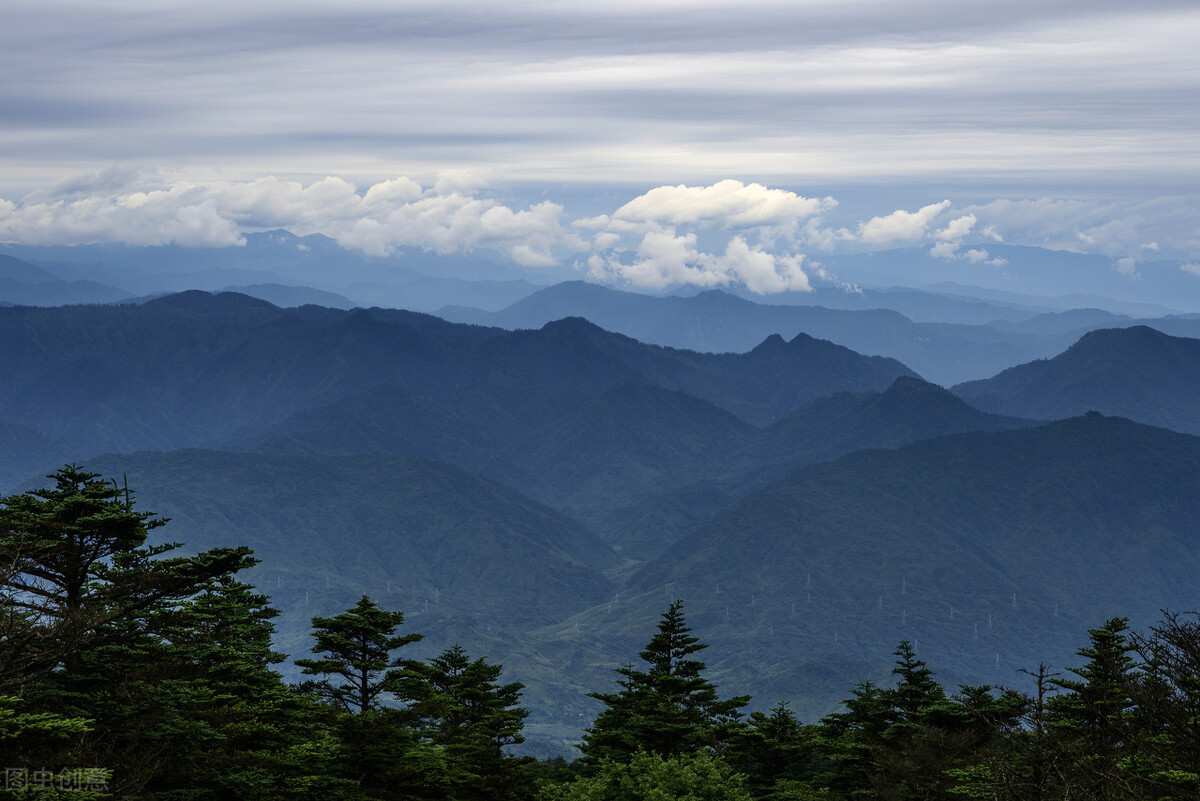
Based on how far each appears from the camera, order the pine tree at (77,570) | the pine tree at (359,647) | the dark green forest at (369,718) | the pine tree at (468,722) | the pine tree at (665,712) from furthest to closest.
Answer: the pine tree at (665,712)
the pine tree at (468,722)
the pine tree at (359,647)
the pine tree at (77,570)
the dark green forest at (369,718)

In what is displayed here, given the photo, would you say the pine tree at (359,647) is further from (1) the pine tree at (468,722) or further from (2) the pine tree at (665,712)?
(2) the pine tree at (665,712)

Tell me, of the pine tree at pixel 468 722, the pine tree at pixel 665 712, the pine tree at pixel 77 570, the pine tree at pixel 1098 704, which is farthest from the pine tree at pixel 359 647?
the pine tree at pixel 1098 704

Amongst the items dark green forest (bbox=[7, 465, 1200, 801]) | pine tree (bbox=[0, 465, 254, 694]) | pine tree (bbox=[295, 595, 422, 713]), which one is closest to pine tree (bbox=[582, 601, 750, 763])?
dark green forest (bbox=[7, 465, 1200, 801])

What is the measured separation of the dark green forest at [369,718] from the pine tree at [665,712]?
0.22m

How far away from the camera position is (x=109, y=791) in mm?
34562

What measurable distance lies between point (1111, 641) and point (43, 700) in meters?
62.7

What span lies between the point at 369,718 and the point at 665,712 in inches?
917

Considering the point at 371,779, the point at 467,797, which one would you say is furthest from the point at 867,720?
the point at 371,779

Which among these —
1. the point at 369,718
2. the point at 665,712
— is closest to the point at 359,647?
the point at 369,718

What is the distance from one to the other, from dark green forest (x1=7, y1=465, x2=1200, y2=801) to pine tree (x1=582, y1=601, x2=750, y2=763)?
8.7 inches

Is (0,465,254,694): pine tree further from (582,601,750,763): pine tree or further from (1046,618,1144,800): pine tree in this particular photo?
(1046,618,1144,800): pine tree

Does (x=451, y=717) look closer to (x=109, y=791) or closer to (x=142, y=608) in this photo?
(x=142, y=608)

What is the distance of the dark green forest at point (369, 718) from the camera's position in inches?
1303

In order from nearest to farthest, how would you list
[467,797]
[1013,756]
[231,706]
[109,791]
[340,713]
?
[109,791]
[231,706]
[1013,756]
[340,713]
[467,797]
